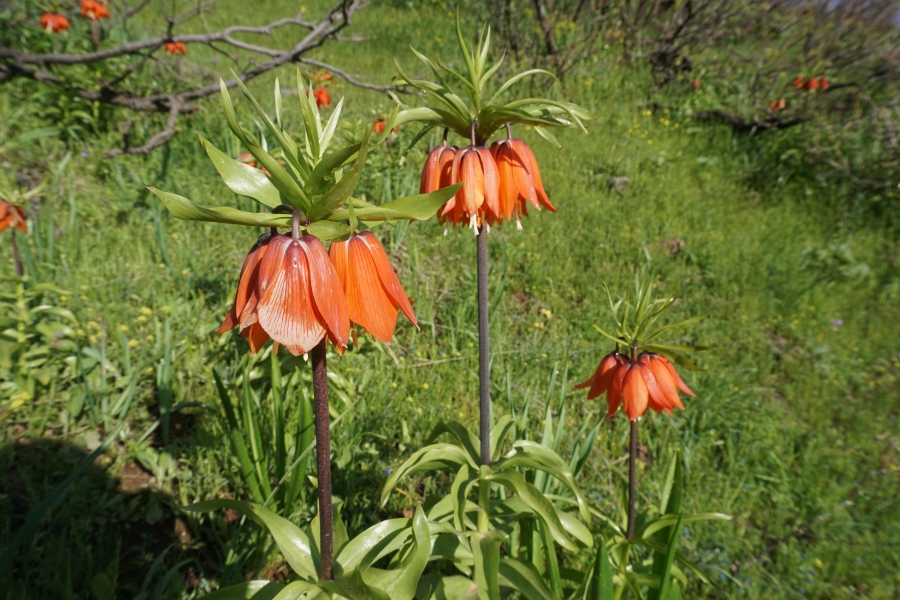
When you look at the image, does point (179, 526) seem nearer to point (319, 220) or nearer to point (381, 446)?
point (381, 446)

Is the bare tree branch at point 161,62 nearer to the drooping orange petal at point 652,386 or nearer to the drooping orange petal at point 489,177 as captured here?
the drooping orange petal at point 489,177

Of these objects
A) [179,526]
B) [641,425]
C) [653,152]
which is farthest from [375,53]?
[179,526]

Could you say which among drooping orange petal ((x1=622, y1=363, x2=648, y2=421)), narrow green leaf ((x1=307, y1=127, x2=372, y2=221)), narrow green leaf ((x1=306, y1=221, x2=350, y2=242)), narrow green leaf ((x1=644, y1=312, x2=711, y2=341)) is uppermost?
narrow green leaf ((x1=307, y1=127, x2=372, y2=221))

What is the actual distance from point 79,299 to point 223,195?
1.17 meters

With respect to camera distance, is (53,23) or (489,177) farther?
(53,23)

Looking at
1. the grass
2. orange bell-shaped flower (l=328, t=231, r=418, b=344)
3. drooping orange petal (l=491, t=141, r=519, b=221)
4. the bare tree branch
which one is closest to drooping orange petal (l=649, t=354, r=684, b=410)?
the grass

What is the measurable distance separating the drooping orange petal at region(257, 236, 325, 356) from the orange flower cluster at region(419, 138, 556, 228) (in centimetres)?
60

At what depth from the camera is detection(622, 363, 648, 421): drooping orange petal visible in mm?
1451

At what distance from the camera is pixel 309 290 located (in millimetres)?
826

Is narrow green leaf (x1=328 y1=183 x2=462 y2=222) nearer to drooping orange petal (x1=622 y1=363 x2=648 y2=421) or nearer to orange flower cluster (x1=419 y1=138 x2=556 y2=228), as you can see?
orange flower cluster (x1=419 y1=138 x2=556 y2=228)

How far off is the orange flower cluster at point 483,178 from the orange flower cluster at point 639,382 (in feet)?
1.59

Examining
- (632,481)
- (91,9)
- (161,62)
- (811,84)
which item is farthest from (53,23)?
(811,84)

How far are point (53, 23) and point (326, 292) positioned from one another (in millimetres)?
4567

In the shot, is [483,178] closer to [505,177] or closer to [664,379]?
[505,177]
